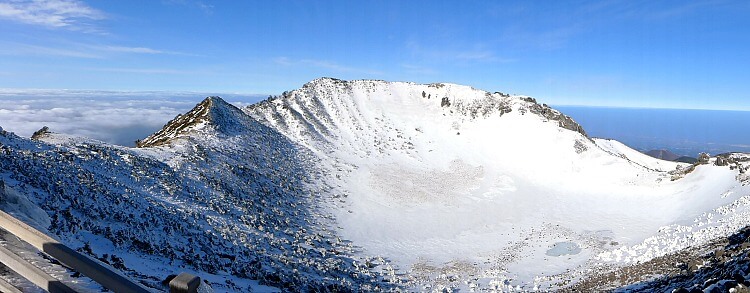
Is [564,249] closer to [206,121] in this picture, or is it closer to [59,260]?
[59,260]

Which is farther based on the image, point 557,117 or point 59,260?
point 557,117

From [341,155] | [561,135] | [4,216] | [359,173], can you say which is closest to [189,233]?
[4,216]

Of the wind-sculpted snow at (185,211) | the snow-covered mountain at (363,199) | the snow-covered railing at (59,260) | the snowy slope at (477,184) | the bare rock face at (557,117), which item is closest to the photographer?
the snow-covered railing at (59,260)

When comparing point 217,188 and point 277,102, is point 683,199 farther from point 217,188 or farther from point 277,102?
point 277,102

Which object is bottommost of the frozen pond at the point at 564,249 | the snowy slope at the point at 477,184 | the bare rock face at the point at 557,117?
the frozen pond at the point at 564,249

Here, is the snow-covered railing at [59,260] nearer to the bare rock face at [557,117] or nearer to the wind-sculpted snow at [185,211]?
the wind-sculpted snow at [185,211]

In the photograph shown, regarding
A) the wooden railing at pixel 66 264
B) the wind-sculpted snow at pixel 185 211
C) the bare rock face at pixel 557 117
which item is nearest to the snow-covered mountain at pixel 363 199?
the wind-sculpted snow at pixel 185 211

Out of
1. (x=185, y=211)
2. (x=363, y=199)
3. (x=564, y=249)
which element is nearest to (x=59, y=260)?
(x=185, y=211)
